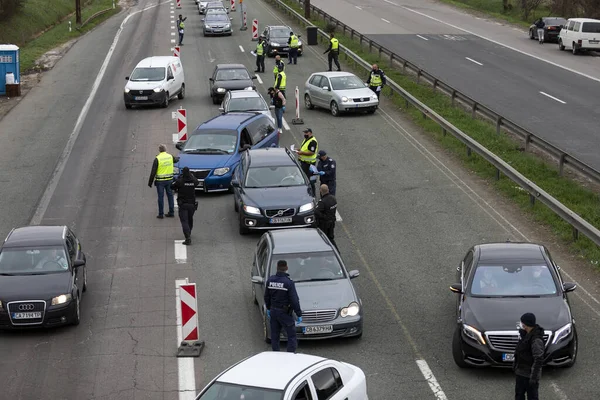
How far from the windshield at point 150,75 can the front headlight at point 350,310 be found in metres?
23.9

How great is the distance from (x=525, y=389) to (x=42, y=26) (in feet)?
195

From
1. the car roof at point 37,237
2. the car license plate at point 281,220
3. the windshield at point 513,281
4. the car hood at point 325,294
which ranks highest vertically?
the windshield at point 513,281

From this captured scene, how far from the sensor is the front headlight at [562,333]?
13414 mm

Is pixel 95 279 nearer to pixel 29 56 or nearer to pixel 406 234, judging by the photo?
pixel 406 234

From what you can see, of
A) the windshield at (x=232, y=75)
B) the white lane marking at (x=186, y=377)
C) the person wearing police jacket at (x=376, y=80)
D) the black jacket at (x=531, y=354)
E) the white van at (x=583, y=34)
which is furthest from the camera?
the white van at (x=583, y=34)

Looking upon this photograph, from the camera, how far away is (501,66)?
4509cm

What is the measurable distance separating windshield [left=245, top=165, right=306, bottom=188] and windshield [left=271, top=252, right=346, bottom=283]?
5969 millimetres

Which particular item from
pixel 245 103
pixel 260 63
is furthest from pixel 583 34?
pixel 245 103

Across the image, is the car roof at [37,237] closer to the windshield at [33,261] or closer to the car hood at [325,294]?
the windshield at [33,261]

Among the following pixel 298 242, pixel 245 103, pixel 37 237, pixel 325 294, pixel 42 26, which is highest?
pixel 298 242

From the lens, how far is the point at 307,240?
664 inches

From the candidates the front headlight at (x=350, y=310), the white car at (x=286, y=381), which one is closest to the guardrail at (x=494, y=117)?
the front headlight at (x=350, y=310)

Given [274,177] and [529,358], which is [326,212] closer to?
[274,177]

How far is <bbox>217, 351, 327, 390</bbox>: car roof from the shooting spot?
33.3 feet
